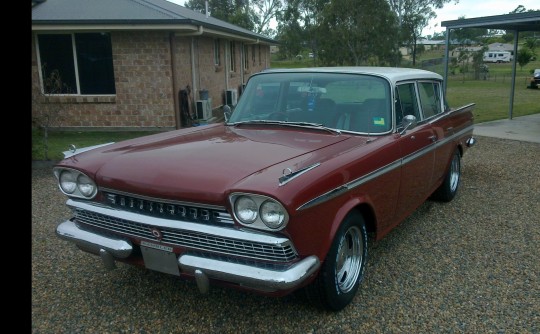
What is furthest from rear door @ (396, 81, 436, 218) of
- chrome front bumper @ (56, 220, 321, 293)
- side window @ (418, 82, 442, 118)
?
chrome front bumper @ (56, 220, 321, 293)

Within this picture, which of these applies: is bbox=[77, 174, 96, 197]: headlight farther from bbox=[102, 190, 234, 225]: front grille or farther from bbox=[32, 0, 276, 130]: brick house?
bbox=[32, 0, 276, 130]: brick house

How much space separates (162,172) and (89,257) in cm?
170

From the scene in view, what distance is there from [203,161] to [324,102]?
4.47 ft

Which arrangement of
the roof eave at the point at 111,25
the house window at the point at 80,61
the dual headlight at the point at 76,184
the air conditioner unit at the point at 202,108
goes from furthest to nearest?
1. the air conditioner unit at the point at 202,108
2. the house window at the point at 80,61
3. the roof eave at the point at 111,25
4. the dual headlight at the point at 76,184

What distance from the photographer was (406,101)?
4062mm

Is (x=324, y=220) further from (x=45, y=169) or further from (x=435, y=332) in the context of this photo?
(x=45, y=169)

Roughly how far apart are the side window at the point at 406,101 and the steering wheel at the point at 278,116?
0.93 meters

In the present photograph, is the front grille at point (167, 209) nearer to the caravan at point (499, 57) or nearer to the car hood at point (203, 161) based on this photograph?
the car hood at point (203, 161)

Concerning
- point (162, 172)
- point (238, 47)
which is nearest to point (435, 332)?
point (162, 172)

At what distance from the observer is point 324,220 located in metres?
2.71

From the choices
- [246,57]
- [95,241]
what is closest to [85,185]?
[95,241]

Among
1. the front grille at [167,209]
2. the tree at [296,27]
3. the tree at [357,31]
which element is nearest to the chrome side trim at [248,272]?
the front grille at [167,209]

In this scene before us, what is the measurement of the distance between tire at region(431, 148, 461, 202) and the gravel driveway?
1.98ft

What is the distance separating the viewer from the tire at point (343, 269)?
2.84 metres
